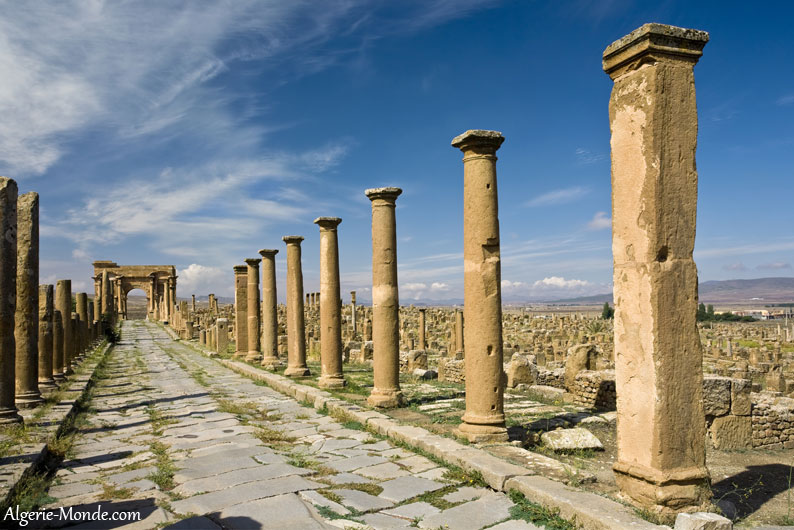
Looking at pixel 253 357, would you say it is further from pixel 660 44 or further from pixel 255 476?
pixel 660 44

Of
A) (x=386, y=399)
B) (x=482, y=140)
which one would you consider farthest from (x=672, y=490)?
(x=386, y=399)

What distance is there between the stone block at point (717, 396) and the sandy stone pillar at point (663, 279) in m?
4.24

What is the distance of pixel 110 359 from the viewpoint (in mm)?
20859

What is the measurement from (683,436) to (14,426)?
8.39 m

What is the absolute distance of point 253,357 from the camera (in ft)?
59.6

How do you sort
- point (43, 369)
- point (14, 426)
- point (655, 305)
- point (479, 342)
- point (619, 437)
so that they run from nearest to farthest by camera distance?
point (655, 305), point (619, 437), point (479, 342), point (14, 426), point (43, 369)

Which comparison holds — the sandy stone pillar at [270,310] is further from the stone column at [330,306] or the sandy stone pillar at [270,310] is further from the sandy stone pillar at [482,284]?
the sandy stone pillar at [482,284]

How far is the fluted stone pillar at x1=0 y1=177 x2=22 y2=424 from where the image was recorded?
8.31 m

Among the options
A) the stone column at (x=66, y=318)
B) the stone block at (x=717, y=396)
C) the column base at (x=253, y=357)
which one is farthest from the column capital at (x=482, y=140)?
the column base at (x=253, y=357)

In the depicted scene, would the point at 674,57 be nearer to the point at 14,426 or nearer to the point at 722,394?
the point at 722,394

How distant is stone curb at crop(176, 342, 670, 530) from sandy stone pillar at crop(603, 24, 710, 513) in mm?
446

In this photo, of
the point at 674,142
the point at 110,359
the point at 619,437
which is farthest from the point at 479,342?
the point at 110,359

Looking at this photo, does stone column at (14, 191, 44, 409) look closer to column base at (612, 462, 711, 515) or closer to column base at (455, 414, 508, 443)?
column base at (455, 414, 508, 443)

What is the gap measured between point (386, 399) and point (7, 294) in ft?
19.6
